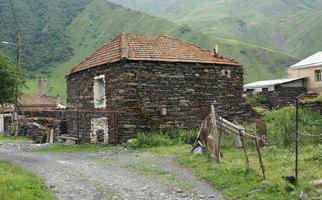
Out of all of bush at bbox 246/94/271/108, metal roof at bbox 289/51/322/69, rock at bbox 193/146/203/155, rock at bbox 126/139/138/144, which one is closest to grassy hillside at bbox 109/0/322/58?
metal roof at bbox 289/51/322/69

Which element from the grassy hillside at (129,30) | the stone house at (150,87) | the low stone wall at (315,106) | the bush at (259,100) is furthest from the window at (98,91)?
the grassy hillside at (129,30)

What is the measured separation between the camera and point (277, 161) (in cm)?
1364

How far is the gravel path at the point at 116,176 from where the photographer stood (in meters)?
11.2

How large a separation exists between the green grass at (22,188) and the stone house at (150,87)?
8.66 metres

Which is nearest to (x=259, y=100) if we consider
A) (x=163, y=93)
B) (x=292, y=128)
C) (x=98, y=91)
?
(x=163, y=93)

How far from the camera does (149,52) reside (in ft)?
73.7

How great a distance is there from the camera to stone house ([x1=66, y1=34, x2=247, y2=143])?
2127cm

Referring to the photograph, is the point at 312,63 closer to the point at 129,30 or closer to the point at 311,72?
the point at 311,72

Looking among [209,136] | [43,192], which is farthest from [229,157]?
[43,192]

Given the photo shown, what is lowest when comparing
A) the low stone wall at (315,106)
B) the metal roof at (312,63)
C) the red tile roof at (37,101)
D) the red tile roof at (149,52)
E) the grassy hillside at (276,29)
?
the low stone wall at (315,106)

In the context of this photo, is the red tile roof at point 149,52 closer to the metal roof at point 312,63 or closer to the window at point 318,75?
the window at point 318,75

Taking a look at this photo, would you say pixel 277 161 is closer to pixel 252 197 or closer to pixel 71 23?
pixel 252 197

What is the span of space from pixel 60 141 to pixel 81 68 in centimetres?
414

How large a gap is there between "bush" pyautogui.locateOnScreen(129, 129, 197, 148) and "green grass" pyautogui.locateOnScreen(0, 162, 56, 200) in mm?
7426
